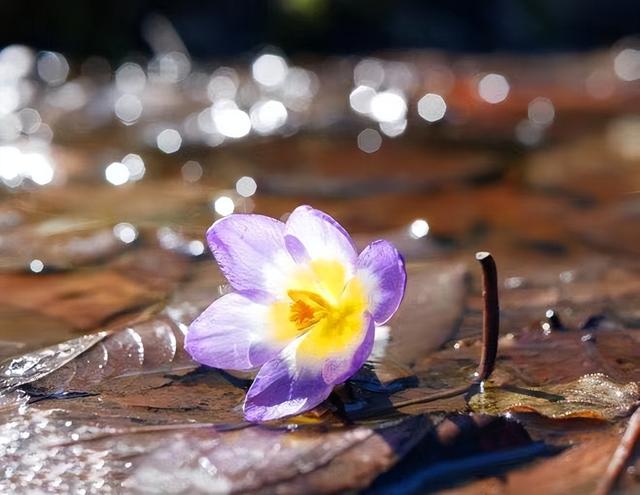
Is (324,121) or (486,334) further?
(324,121)

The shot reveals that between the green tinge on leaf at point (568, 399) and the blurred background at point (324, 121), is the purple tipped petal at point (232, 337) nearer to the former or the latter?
the green tinge on leaf at point (568, 399)

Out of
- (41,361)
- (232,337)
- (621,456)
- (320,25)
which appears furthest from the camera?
(320,25)

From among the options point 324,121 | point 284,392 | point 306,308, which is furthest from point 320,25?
point 284,392

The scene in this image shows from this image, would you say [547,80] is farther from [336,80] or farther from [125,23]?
[125,23]

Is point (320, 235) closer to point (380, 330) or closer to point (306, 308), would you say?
point (306, 308)

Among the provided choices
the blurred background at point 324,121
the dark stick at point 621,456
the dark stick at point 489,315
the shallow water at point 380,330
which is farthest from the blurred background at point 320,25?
the dark stick at point 621,456

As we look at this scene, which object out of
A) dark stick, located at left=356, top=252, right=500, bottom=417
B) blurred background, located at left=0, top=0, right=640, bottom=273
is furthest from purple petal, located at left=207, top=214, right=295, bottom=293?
blurred background, located at left=0, top=0, right=640, bottom=273
